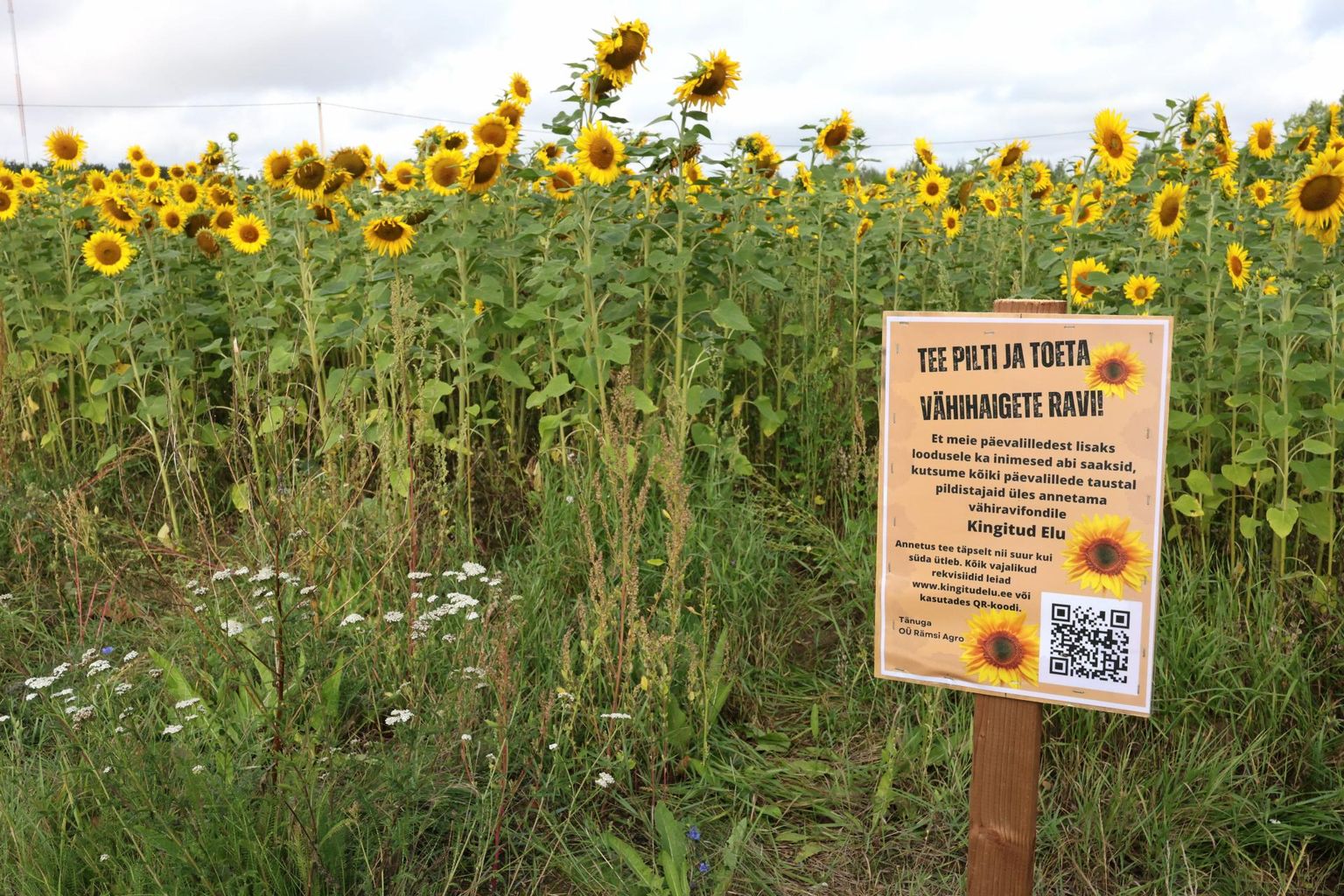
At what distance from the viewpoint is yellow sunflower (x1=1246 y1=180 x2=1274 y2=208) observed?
4.80 m

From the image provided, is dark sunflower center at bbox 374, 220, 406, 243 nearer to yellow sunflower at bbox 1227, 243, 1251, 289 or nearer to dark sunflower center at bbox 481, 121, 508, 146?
dark sunflower center at bbox 481, 121, 508, 146

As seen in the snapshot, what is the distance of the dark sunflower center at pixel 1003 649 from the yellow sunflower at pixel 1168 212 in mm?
2093

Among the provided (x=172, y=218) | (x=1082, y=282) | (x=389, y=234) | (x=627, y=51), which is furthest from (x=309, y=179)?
(x=1082, y=282)

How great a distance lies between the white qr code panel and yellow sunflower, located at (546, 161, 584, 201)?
246cm

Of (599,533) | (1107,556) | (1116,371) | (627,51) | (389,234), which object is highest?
(627,51)

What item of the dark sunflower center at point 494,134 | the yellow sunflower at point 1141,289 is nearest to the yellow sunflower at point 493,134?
the dark sunflower center at point 494,134

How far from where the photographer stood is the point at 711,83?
371 centimetres

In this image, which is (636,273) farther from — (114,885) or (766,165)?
(114,885)

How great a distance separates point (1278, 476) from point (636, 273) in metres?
2.19

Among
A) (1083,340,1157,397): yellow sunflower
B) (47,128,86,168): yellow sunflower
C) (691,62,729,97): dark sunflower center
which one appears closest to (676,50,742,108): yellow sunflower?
(691,62,729,97): dark sunflower center

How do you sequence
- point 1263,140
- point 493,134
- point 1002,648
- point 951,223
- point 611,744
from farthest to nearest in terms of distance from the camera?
point 951,223 < point 1263,140 < point 493,134 < point 611,744 < point 1002,648

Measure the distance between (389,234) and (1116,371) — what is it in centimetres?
263

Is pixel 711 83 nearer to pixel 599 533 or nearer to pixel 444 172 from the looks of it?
pixel 444 172

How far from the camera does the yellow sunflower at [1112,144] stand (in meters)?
3.98
